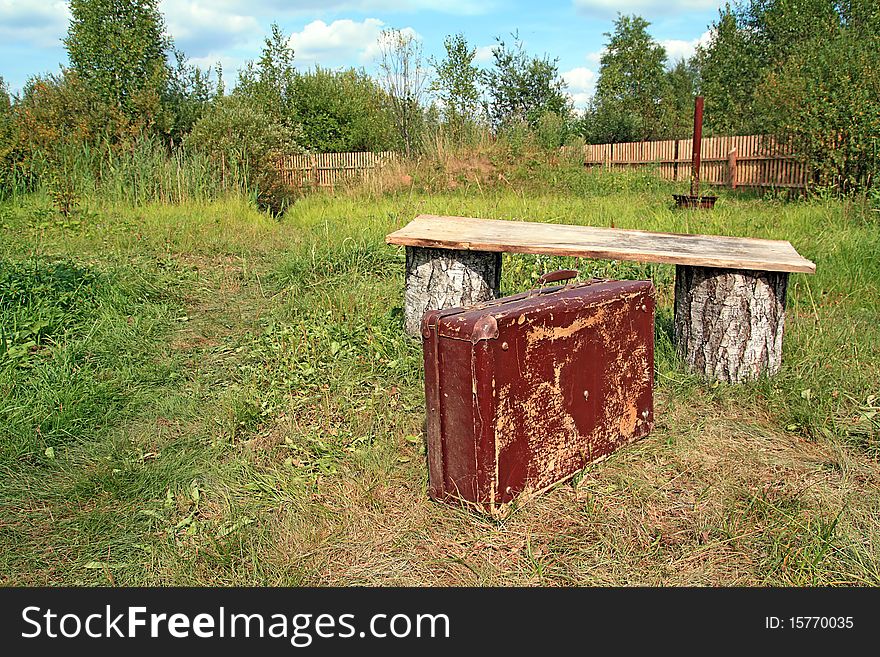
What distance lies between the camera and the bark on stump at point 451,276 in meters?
4.38

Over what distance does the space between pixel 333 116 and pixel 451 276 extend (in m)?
20.8

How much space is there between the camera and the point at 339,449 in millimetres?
3404

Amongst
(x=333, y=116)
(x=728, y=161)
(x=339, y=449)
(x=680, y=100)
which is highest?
(x=680, y=100)

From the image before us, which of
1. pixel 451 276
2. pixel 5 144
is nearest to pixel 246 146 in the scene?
pixel 5 144

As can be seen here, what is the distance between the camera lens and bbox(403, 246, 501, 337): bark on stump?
14.4 feet

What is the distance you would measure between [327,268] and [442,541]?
3.73m

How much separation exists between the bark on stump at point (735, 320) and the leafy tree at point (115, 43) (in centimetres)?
1822

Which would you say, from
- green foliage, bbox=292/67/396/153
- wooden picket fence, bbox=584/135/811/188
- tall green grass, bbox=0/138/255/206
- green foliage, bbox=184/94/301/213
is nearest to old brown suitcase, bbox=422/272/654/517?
tall green grass, bbox=0/138/255/206

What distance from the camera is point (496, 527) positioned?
2.73 meters

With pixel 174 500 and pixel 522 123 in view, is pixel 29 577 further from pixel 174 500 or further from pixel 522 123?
pixel 522 123

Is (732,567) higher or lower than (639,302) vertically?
lower

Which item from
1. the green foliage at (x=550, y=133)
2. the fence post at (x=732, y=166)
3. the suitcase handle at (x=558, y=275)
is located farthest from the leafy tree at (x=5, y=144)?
the fence post at (x=732, y=166)

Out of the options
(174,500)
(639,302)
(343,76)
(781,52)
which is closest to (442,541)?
(174,500)

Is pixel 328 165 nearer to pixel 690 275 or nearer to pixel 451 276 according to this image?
pixel 451 276
